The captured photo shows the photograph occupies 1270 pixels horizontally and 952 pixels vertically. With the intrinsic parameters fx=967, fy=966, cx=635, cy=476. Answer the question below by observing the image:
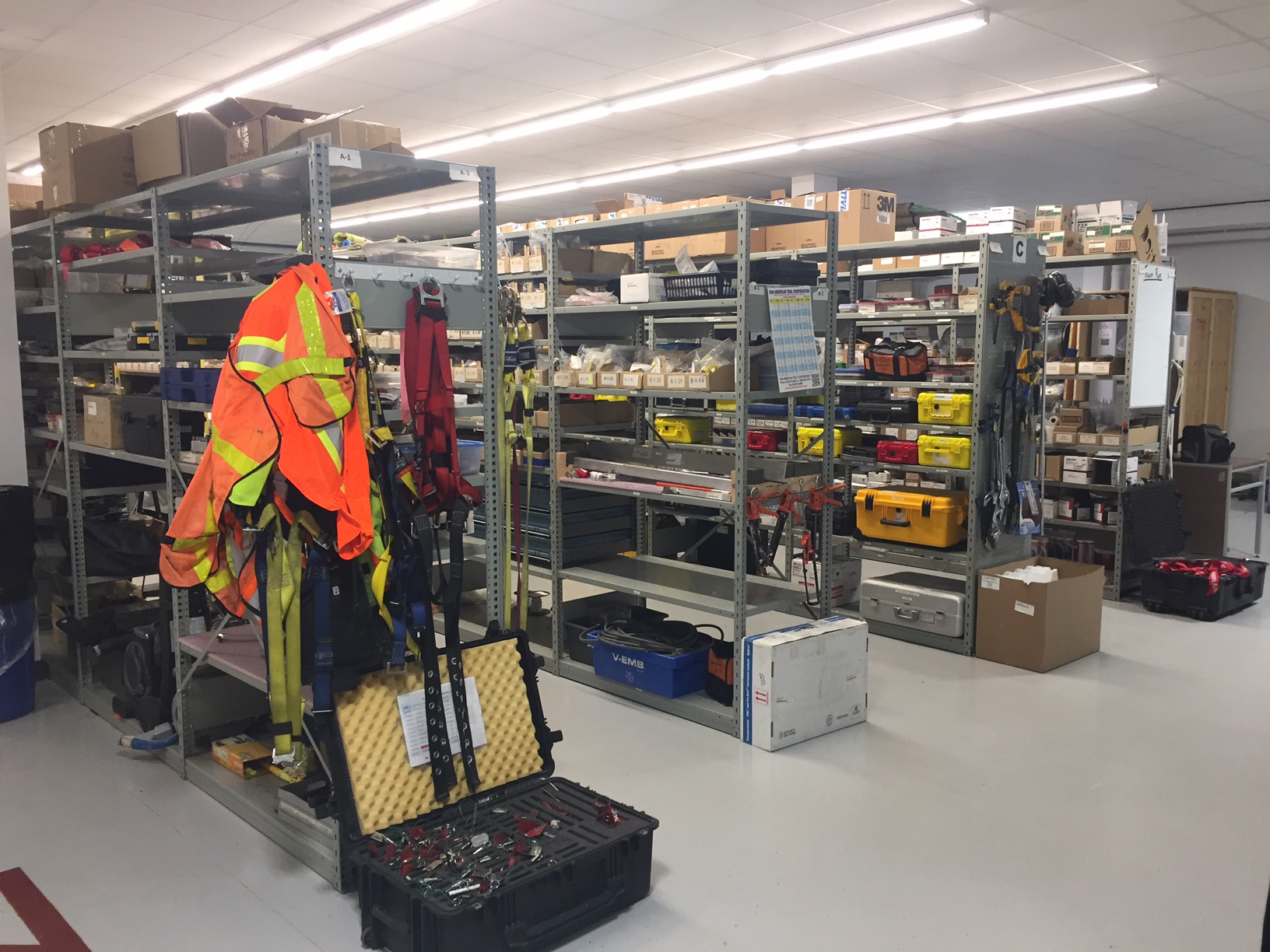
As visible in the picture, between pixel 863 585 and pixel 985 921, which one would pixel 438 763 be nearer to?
pixel 985 921

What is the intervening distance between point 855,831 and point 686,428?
3731mm

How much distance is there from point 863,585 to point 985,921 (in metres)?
3.09

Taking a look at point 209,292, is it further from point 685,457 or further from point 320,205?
point 685,457

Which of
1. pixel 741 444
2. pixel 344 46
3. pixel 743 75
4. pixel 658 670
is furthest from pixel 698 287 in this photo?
pixel 344 46

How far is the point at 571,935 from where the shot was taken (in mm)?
2672

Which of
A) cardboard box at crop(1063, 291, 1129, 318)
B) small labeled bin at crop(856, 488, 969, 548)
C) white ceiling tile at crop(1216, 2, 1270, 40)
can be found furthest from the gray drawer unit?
white ceiling tile at crop(1216, 2, 1270, 40)

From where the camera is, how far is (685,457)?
191 inches

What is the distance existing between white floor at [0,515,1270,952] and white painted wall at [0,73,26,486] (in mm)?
1115

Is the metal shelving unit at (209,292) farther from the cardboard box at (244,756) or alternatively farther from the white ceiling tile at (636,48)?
the white ceiling tile at (636,48)

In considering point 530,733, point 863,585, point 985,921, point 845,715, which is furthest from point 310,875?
point 863,585

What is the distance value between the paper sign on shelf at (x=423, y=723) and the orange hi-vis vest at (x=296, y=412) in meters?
0.56

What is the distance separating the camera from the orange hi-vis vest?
2.56 m

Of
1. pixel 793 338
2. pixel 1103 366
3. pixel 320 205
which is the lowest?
pixel 1103 366

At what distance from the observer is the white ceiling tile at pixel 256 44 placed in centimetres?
620
